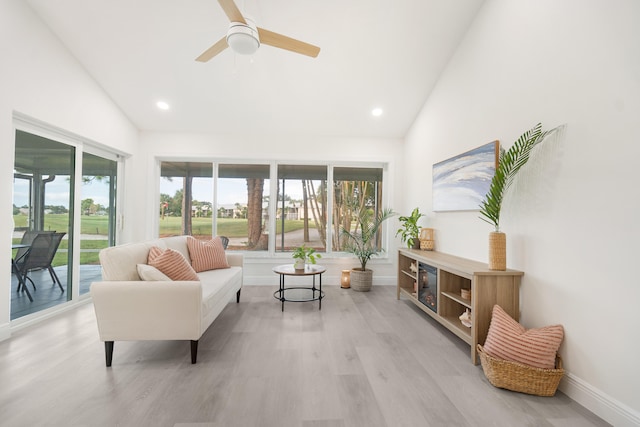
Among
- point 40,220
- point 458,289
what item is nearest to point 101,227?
point 40,220

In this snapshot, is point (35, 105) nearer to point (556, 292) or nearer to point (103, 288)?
point (103, 288)

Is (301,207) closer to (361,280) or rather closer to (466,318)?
(361,280)

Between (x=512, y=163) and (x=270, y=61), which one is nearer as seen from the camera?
(x=512, y=163)

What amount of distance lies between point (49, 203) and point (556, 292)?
16.0 feet

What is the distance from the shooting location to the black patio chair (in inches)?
120

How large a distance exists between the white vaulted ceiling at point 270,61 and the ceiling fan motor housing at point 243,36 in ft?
2.61

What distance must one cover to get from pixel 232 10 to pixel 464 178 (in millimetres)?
2659

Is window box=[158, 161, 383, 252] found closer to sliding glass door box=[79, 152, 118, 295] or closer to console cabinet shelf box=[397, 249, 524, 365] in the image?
sliding glass door box=[79, 152, 118, 295]

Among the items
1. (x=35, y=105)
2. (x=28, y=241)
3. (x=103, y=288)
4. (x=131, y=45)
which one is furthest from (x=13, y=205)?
(x=131, y=45)

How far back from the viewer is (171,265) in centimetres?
254

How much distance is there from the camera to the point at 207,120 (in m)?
4.65

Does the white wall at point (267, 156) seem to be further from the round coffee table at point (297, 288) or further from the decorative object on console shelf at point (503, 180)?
the decorative object on console shelf at point (503, 180)

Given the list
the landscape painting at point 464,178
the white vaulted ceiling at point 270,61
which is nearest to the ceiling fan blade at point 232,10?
the white vaulted ceiling at point 270,61

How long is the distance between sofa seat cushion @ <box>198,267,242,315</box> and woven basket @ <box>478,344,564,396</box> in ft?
7.17
